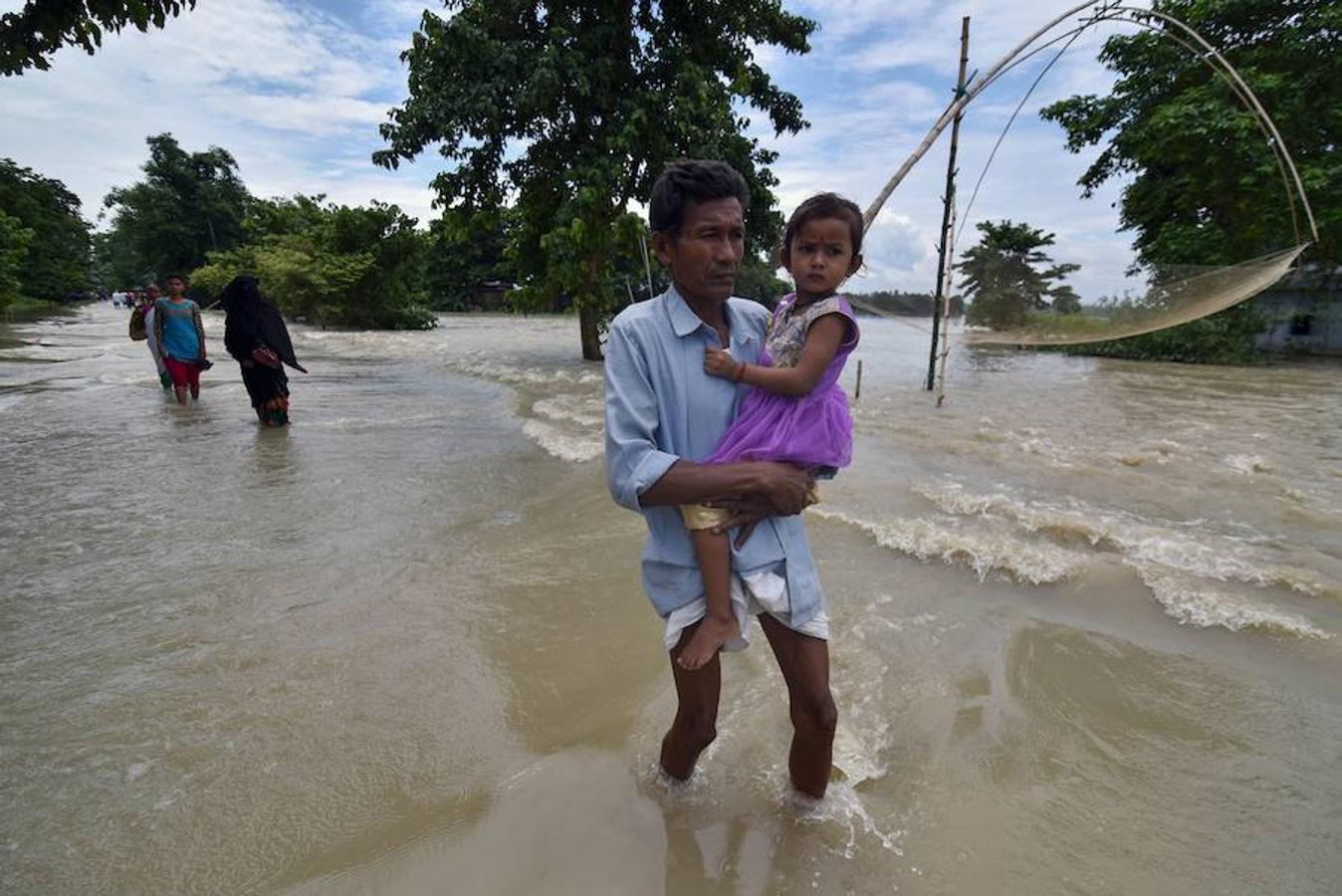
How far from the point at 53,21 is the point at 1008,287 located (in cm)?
1103

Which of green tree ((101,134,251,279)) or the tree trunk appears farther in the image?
green tree ((101,134,251,279))

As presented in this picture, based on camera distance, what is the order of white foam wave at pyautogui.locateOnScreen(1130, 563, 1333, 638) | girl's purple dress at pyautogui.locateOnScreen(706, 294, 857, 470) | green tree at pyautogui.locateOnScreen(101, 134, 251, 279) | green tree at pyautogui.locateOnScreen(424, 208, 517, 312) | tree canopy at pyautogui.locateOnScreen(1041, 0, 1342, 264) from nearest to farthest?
girl's purple dress at pyautogui.locateOnScreen(706, 294, 857, 470), white foam wave at pyautogui.locateOnScreen(1130, 563, 1333, 638), tree canopy at pyautogui.locateOnScreen(1041, 0, 1342, 264), green tree at pyautogui.locateOnScreen(424, 208, 517, 312), green tree at pyautogui.locateOnScreen(101, 134, 251, 279)

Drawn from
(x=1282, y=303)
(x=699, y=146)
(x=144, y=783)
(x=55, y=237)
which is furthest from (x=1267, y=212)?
(x=55, y=237)

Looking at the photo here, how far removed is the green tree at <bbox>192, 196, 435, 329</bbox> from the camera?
25.7m

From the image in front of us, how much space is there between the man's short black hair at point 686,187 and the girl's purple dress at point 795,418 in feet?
1.16

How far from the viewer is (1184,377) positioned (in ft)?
45.9

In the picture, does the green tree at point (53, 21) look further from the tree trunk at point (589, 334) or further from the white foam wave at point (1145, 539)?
the tree trunk at point (589, 334)

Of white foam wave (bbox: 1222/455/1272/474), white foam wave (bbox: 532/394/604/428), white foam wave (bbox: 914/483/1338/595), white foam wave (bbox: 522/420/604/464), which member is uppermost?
white foam wave (bbox: 532/394/604/428)

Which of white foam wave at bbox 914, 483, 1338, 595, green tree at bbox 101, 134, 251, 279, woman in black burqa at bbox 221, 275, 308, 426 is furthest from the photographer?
green tree at bbox 101, 134, 251, 279

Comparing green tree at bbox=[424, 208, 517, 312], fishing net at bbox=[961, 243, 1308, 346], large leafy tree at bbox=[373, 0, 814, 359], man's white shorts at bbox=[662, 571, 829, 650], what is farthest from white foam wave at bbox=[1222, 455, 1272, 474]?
green tree at bbox=[424, 208, 517, 312]

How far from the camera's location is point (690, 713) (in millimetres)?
1747

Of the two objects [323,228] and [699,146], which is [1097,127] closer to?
[699,146]

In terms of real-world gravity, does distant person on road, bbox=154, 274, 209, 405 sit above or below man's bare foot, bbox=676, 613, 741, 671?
above

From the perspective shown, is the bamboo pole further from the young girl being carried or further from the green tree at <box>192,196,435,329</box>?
the green tree at <box>192,196,435,329</box>
